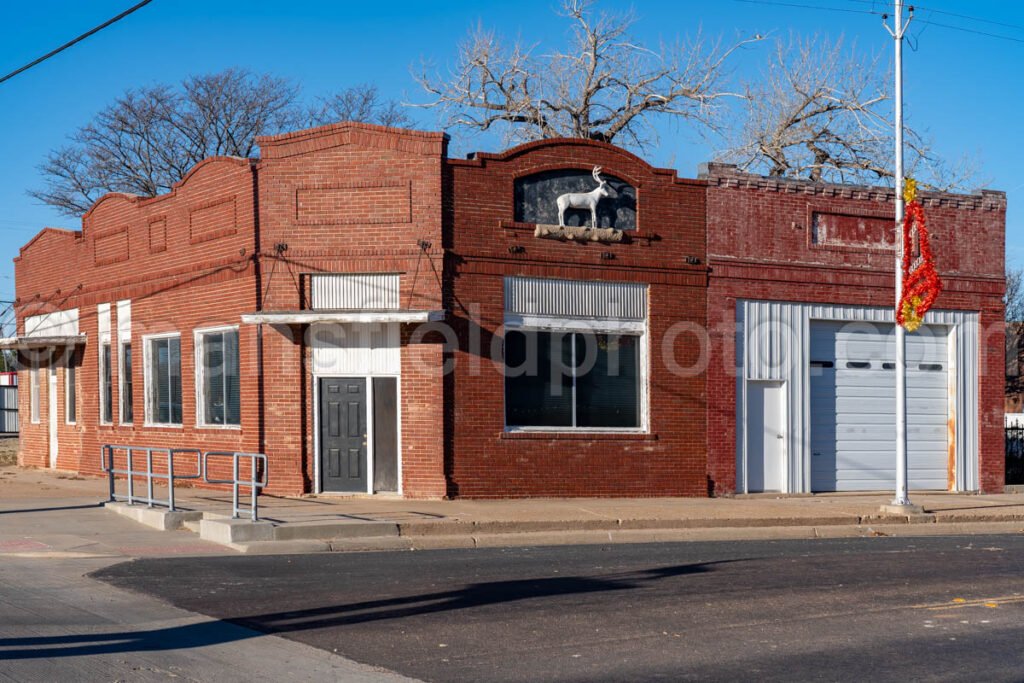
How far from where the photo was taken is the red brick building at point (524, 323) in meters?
20.5

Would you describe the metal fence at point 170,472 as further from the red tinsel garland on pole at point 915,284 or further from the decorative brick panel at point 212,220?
the red tinsel garland on pole at point 915,284

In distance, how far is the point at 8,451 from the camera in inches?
1470

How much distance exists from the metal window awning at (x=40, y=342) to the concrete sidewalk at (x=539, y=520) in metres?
4.58

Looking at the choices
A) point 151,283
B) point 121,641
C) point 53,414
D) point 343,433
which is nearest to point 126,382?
point 151,283

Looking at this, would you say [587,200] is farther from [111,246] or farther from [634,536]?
[111,246]

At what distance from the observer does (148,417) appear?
79.3ft

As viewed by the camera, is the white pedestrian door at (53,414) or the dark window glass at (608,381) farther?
the white pedestrian door at (53,414)

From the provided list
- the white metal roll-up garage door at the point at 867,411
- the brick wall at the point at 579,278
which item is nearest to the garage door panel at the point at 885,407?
Result: the white metal roll-up garage door at the point at 867,411

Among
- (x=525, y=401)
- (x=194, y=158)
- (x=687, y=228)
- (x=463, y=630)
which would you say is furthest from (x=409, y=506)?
(x=194, y=158)

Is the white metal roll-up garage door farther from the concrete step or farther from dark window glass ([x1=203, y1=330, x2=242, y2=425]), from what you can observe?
the concrete step

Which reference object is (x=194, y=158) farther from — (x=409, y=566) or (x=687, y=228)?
(x=409, y=566)

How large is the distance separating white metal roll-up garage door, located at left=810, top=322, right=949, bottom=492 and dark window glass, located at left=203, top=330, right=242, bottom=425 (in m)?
11.2

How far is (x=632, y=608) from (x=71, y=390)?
2007 cm

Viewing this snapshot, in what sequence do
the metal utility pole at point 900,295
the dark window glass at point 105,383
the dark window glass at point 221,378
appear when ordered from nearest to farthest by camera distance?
the metal utility pole at point 900,295, the dark window glass at point 221,378, the dark window glass at point 105,383
